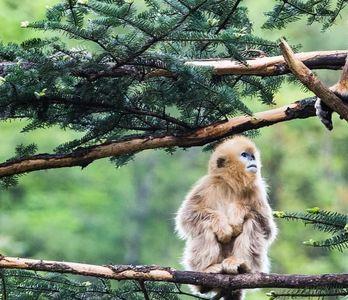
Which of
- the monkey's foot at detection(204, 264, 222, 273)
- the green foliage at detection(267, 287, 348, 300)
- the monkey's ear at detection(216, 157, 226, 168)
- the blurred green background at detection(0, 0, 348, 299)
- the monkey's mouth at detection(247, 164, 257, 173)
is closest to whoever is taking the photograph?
the green foliage at detection(267, 287, 348, 300)

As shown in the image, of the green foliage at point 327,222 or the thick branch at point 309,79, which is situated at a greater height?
the thick branch at point 309,79

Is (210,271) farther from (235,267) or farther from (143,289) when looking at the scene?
(143,289)

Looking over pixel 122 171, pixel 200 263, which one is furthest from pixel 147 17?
pixel 122 171

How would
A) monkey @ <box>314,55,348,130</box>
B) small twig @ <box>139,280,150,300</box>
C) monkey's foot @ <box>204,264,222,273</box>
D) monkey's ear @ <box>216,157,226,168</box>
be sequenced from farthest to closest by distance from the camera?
1. monkey's ear @ <box>216,157,226,168</box>
2. monkey's foot @ <box>204,264,222,273</box>
3. monkey @ <box>314,55,348,130</box>
4. small twig @ <box>139,280,150,300</box>

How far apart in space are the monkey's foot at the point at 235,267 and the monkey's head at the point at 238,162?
648mm

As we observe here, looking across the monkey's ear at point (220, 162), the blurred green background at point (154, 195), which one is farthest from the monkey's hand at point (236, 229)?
the blurred green background at point (154, 195)

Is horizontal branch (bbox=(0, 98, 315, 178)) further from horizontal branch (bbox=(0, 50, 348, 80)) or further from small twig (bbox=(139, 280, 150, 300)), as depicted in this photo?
small twig (bbox=(139, 280, 150, 300))

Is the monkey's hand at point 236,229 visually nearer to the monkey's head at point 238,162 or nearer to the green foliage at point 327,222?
the monkey's head at point 238,162

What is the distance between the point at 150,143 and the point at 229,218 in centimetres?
86

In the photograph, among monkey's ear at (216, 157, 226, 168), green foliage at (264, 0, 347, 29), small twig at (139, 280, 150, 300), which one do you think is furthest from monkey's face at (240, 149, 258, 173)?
small twig at (139, 280, 150, 300)

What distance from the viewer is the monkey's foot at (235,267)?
5.31m

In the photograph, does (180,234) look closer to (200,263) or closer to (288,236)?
(200,263)

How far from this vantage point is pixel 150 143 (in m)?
5.07

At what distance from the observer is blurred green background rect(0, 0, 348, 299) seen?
19.1 m
